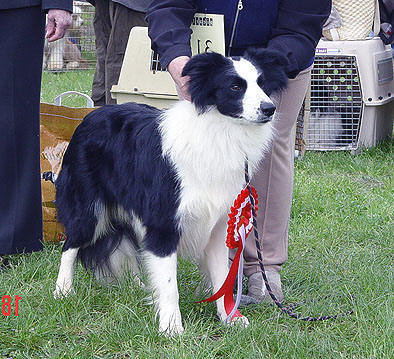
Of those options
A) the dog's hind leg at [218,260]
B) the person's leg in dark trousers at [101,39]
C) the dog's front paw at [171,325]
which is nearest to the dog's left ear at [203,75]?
the dog's hind leg at [218,260]

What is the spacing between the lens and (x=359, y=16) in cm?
571

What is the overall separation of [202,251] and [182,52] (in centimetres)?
80

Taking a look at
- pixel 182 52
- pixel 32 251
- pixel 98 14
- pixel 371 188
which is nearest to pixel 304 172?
pixel 371 188

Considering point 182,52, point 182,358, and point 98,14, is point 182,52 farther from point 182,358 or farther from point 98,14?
point 98,14

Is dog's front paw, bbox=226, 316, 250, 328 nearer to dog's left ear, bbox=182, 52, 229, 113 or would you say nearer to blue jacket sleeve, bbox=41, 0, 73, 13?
dog's left ear, bbox=182, 52, 229, 113

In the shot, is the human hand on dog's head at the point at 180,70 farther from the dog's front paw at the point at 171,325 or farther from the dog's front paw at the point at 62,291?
the dog's front paw at the point at 62,291

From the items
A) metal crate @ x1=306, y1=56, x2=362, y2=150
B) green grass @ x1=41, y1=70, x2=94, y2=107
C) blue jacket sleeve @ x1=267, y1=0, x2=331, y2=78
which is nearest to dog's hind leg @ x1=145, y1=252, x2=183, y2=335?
blue jacket sleeve @ x1=267, y1=0, x2=331, y2=78

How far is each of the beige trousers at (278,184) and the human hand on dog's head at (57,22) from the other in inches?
39.1

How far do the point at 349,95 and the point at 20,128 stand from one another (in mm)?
3206

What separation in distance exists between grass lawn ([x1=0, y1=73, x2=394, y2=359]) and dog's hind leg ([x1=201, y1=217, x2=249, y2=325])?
0.29 ft

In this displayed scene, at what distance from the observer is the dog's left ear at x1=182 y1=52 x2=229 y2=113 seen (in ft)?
8.18

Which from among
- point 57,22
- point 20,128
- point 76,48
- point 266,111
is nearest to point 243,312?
point 266,111

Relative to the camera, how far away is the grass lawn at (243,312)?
2588 mm

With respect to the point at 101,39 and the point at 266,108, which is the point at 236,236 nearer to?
the point at 266,108
